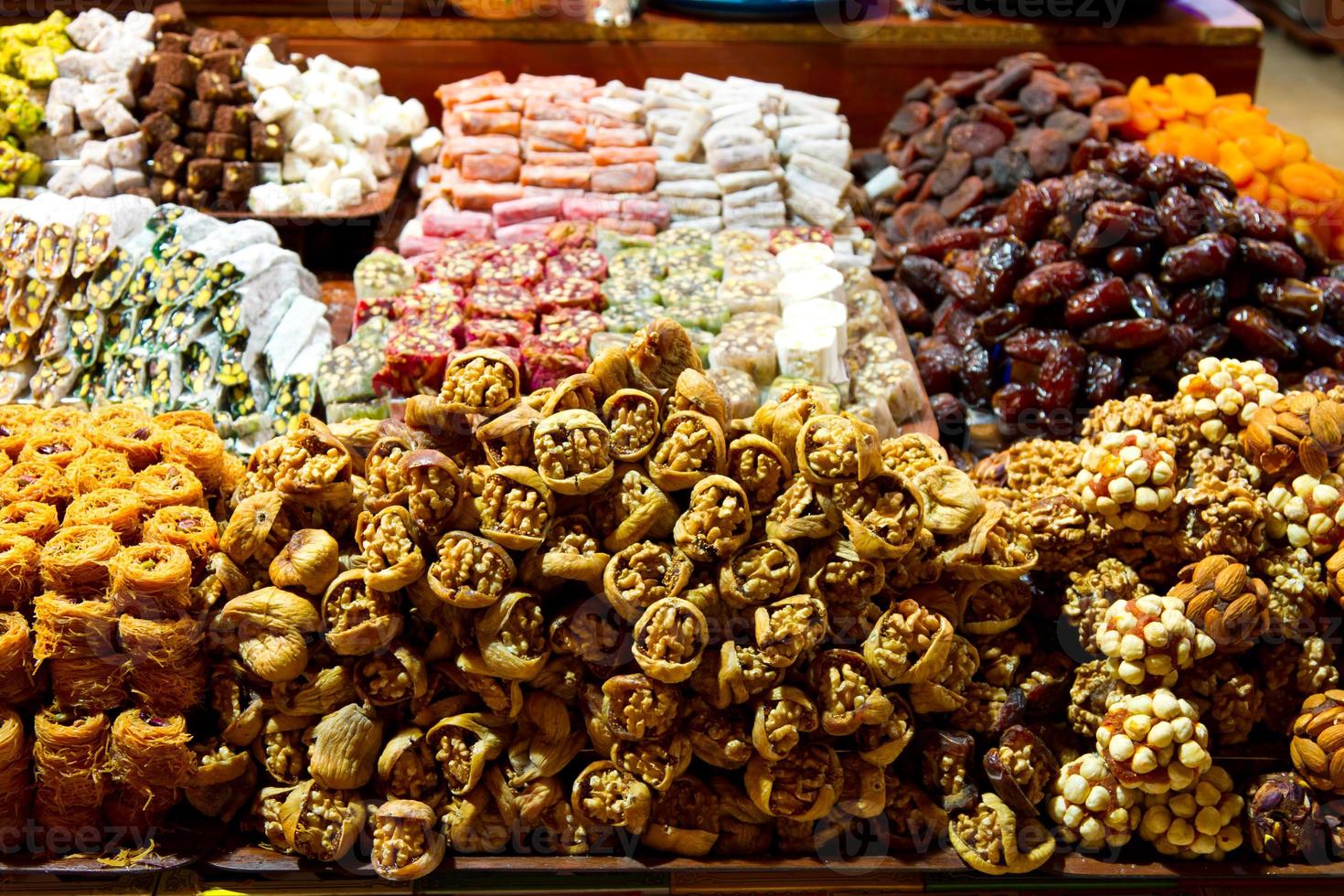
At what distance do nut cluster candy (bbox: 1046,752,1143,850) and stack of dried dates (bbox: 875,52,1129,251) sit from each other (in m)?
2.04

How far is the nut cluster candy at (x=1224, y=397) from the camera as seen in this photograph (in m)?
2.08

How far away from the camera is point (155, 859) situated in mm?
1847

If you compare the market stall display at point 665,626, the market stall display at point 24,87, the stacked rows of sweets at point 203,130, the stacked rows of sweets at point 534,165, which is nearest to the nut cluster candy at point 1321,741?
the market stall display at point 665,626

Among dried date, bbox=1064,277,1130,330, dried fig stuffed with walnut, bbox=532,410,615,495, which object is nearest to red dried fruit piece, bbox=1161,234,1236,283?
dried date, bbox=1064,277,1130,330

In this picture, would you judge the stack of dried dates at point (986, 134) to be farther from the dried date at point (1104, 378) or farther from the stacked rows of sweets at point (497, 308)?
the stacked rows of sweets at point (497, 308)

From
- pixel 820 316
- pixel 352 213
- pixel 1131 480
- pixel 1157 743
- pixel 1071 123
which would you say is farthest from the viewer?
pixel 1071 123

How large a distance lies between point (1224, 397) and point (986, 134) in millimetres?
1871

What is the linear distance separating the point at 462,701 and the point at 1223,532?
1.35 meters

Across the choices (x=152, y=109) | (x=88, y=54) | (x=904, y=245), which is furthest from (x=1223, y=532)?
(x=88, y=54)

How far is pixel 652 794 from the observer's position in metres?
1.85

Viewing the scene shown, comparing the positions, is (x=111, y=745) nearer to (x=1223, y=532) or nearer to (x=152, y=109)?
(x=1223, y=532)

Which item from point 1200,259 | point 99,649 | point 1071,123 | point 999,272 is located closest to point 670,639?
Answer: point 99,649

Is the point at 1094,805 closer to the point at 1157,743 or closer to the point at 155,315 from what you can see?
the point at 1157,743

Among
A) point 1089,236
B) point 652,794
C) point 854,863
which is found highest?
point 1089,236
